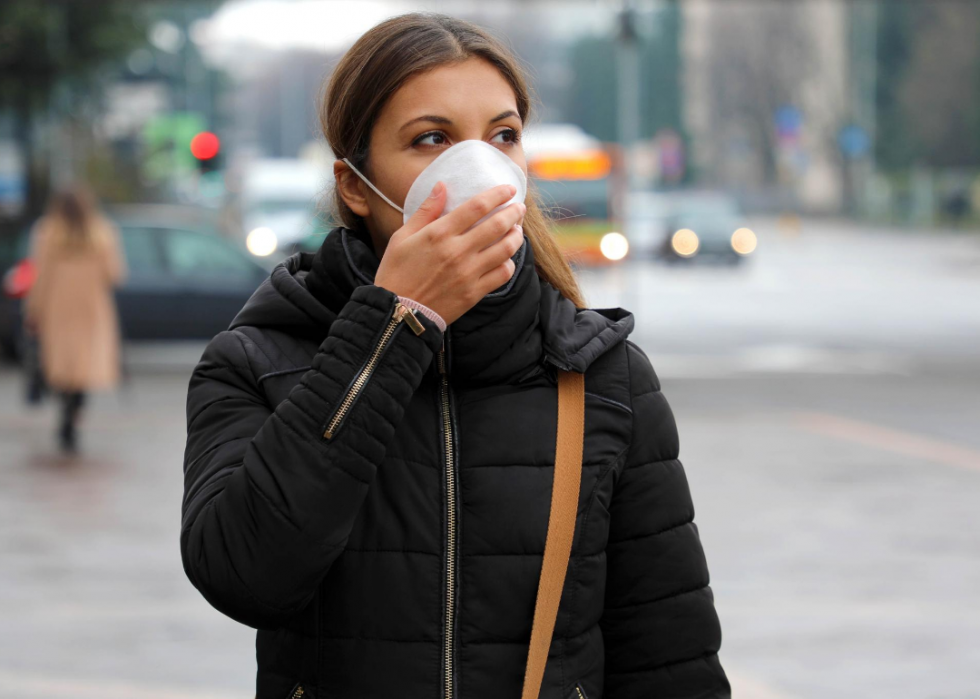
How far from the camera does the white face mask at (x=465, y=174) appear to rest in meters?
1.83

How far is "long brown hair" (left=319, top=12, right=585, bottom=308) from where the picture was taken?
193cm

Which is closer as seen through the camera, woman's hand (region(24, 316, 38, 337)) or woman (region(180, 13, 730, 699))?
woman (region(180, 13, 730, 699))

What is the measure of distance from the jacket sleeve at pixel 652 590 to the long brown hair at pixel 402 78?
9.3 inches

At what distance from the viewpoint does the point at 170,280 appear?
1507cm

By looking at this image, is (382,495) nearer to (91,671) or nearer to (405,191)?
(405,191)

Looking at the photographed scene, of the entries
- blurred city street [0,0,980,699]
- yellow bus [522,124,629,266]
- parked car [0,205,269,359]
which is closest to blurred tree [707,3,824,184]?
blurred city street [0,0,980,699]

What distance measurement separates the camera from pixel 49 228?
35.1 ft

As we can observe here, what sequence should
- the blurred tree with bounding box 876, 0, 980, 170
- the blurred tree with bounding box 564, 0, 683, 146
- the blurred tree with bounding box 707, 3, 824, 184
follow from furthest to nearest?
the blurred tree with bounding box 564, 0, 683, 146
the blurred tree with bounding box 707, 3, 824, 184
the blurred tree with bounding box 876, 0, 980, 170

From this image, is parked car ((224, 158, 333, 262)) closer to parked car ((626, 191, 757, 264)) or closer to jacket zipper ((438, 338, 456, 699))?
parked car ((626, 191, 757, 264))

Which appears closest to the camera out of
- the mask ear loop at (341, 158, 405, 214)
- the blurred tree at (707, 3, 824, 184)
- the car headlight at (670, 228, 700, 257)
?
the mask ear loop at (341, 158, 405, 214)

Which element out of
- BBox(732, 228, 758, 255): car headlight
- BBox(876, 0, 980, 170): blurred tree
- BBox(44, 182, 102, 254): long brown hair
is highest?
BBox(876, 0, 980, 170): blurred tree

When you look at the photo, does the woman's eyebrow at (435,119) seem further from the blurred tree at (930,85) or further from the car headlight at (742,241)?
the blurred tree at (930,85)

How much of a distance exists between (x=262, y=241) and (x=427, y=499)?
2053 centimetres

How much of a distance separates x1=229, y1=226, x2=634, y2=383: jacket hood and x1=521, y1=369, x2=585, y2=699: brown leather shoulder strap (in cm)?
6
